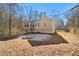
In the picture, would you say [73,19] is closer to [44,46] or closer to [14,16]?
[44,46]

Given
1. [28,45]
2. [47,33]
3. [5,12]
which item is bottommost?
[28,45]

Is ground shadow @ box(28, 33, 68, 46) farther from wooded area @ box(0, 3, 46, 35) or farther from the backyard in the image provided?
wooded area @ box(0, 3, 46, 35)

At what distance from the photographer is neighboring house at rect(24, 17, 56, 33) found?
→ 2068 mm

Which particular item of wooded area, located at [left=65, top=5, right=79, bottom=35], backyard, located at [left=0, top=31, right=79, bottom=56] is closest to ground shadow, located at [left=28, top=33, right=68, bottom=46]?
backyard, located at [left=0, top=31, right=79, bottom=56]

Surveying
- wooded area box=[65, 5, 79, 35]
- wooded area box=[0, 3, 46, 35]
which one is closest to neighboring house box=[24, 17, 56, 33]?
wooded area box=[0, 3, 46, 35]

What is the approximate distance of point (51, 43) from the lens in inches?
81.7

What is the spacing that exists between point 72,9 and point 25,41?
0.64 metres

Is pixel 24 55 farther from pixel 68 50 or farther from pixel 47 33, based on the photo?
pixel 68 50

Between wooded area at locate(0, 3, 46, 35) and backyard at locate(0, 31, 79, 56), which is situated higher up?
wooded area at locate(0, 3, 46, 35)

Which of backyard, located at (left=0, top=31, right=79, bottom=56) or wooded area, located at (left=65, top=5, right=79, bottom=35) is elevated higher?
wooded area, located at (left=65, top=5, right=79, bottom=35)

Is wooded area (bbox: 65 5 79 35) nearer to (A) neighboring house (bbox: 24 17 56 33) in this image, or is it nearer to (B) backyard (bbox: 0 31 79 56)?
(B) backyard (bbox: 0 31 79 56)

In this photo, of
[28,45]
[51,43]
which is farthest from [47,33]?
[28,45]

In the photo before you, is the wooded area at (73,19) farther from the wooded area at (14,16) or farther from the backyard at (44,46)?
the wooded area at (14,16)

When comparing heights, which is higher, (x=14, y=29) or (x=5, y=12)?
(x=5, y=12)
